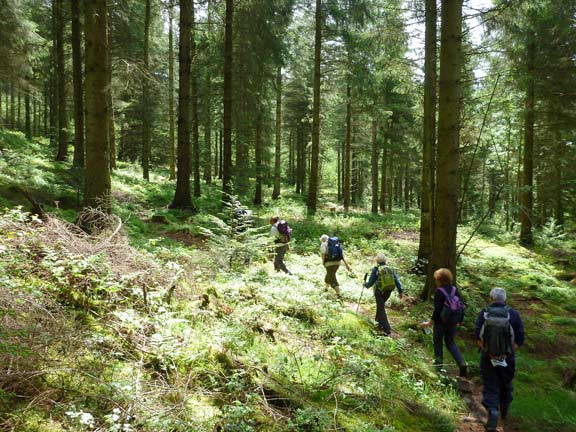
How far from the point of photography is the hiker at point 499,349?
17.3 feet

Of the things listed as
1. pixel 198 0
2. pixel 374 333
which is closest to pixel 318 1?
pixel 198 0

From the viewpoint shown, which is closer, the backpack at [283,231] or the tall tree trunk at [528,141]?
the backpack at [283,231]

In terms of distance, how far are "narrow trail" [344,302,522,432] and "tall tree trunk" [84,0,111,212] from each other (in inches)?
276

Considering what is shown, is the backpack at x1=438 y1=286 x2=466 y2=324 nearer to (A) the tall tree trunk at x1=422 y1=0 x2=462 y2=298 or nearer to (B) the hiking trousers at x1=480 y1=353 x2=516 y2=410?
(B) the hiking trousers at x1=480 y1=353 x2=516 y2=410

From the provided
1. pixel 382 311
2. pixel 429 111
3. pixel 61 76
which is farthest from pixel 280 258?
pixel 61 76

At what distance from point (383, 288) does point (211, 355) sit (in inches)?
186

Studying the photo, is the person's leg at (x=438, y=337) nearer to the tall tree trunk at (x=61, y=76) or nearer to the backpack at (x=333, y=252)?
the backpack at (x=333, y=252)

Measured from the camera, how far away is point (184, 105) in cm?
1380

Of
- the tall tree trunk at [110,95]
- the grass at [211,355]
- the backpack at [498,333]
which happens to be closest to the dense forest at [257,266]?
the grass at [211,355]

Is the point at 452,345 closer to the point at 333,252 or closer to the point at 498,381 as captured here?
the point at 498,381

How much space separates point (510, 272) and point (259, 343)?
11.8 meters

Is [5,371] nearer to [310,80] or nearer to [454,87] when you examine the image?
[454,87]

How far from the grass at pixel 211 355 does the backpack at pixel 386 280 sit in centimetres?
77

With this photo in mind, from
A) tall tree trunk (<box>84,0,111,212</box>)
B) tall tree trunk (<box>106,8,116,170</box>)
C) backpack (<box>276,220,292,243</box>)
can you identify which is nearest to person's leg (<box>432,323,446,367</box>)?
backpack (<box>276,220,292,243</box>)
